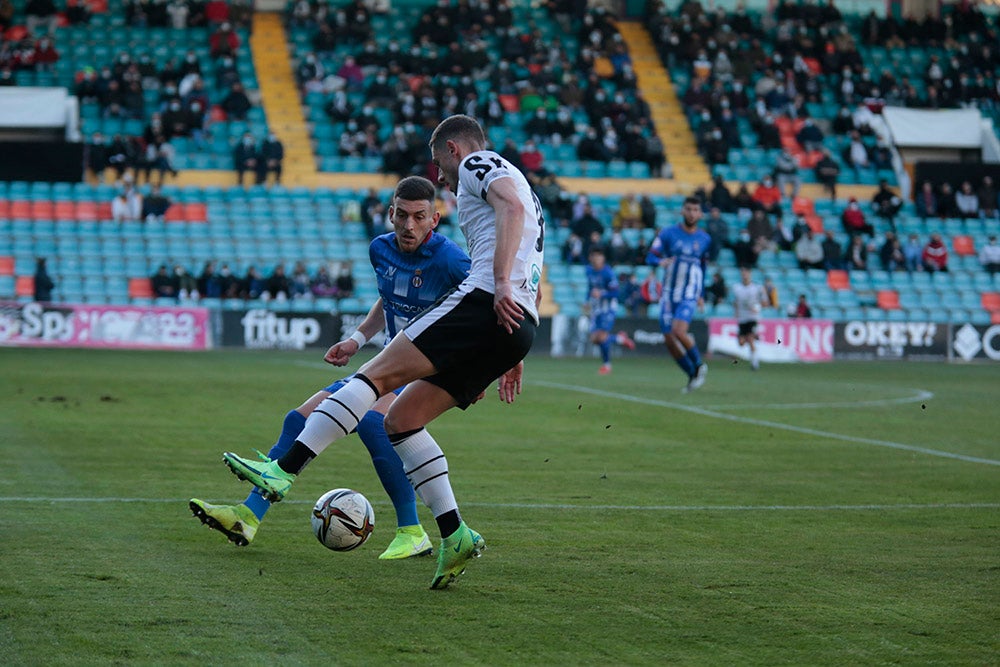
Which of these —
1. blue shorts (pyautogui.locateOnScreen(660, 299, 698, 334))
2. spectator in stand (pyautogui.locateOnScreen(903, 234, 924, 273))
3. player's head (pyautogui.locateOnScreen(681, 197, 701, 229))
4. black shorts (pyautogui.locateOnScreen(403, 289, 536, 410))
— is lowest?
spectator in stand (pyautogui.locateOnScreen(903, 234, 924, 273))

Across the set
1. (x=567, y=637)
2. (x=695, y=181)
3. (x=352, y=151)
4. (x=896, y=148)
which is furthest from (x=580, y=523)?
Answer: (x=896, y=148)

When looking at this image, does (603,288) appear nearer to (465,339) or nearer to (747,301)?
(747,301)

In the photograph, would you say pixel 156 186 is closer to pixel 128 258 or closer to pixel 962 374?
pixel 128 258

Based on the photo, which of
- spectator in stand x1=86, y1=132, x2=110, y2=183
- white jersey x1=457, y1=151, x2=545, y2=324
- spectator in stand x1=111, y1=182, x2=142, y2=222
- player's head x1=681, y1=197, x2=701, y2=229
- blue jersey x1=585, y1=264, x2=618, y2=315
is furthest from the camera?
spectator in stand x1=86, y1=132, x2=110, y2=183

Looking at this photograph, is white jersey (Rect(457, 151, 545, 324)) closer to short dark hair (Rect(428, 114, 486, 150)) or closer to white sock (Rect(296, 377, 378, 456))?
short dark hair (Rect(428, 114, 486, 150))

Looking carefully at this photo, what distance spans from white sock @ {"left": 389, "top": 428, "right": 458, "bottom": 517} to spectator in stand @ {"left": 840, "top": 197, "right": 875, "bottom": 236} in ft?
104

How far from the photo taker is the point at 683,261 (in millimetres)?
20734

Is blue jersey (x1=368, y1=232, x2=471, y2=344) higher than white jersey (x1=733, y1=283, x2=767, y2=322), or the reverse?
blue jersey (x1=368, y1=232, x2=471, y2=344)

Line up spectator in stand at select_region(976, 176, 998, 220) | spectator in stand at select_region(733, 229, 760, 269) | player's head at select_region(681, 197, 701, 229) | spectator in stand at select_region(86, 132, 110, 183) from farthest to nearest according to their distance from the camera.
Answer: spectator in stand at select_region(976, 176, 998, 220)
spectator in stand at select_region(733, 229, 760, 269)
spectator in stand at select_region(86, 132, 110, 183)
player's head at select_region(681, 197, 701, 229)

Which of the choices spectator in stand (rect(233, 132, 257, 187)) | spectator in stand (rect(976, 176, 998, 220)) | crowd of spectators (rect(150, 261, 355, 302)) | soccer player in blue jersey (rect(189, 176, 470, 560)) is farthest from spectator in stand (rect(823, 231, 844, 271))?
soccer player in blue jersey (rect(189, 176, 470, 560))

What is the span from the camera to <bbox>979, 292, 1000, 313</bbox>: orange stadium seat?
35.8m

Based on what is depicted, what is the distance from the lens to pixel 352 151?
35500 mm

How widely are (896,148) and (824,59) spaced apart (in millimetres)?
3522

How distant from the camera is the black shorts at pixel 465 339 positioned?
6.57 m
